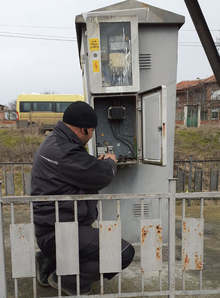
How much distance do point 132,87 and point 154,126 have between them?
1.76 ft

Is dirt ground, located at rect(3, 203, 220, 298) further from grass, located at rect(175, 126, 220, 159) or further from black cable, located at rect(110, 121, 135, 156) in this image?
grass, located at rect(175, 126, 220, 159)

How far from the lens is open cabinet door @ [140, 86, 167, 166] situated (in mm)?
2805

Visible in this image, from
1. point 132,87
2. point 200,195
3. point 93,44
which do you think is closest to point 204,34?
point 132,87

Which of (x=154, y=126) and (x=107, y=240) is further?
(x=154, y=126)

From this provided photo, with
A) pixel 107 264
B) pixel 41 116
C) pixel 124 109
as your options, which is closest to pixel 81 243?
pixel 107 264

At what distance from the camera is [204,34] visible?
2701 millimetres

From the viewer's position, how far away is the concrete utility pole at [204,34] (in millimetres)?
2626

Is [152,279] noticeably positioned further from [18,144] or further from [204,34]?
[18,144]

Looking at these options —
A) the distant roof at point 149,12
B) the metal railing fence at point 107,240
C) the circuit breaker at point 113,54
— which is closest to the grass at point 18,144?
the circuit breaker at point 113,54

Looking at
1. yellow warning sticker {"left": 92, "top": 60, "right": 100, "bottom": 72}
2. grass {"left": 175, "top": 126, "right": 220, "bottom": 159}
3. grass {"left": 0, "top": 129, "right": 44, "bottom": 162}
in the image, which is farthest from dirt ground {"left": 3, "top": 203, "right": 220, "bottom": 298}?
grass {"left": 175, "top": 126, "right": 220, "bottom": 159}

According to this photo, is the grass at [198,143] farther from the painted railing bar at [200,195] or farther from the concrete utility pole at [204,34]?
the painted railing bar at [200,195]

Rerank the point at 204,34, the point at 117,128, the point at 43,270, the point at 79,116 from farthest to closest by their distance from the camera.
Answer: the point at 117,128
the point at 204,34
the point at 43,270
the point at 79,116

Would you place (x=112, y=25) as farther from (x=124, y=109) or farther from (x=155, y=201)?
(x=155, y=201)

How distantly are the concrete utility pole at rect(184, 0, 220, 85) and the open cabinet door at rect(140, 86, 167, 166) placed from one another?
0.62 m
